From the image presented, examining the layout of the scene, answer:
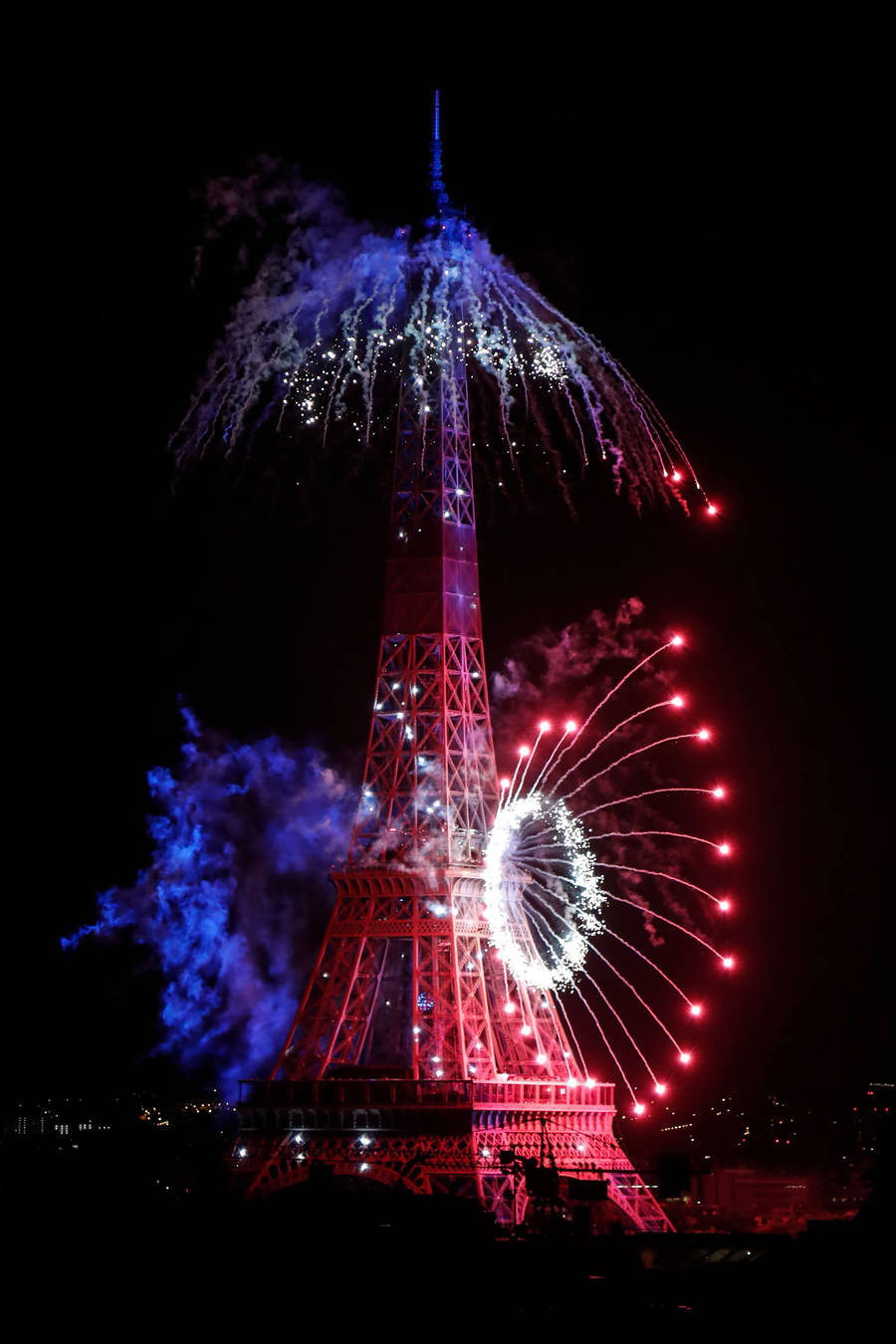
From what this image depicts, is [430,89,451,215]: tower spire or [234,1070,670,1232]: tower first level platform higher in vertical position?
[430,89,451,215]: tower spire

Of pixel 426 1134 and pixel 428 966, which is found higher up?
pixel 428 966

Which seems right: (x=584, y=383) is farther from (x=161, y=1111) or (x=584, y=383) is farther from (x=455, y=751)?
(x=161, y=1111)

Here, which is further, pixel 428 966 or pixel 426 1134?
pixel 428 966

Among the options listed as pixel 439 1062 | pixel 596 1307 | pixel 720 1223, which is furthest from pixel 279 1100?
pixel 596 1307

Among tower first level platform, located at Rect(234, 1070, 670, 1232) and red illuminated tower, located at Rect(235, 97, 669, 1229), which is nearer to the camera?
tower first level platform, located at Rect(234, 1070, 670, 1232)
